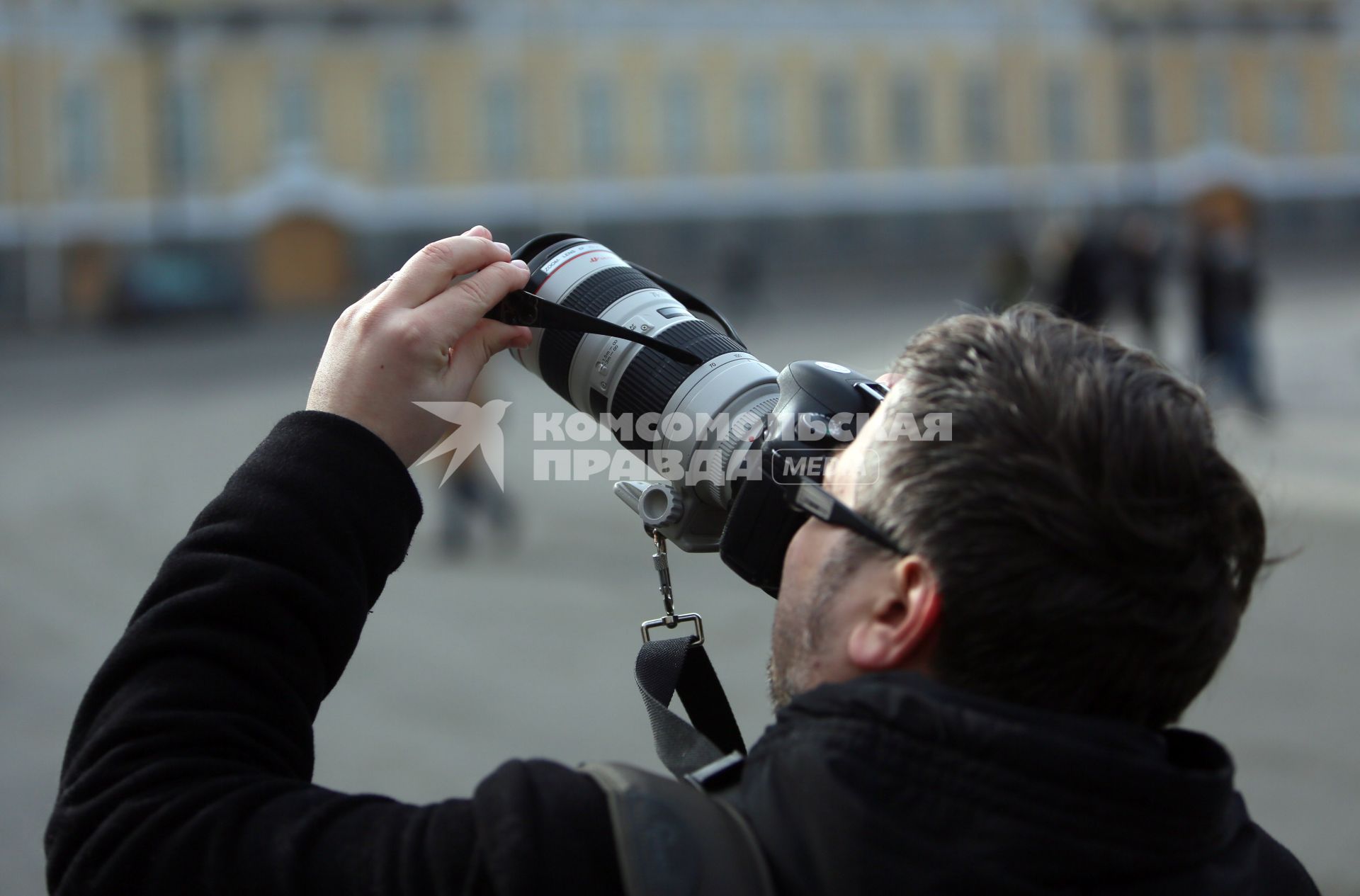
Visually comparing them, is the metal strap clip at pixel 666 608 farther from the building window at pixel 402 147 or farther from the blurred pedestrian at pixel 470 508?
the building window at pixel 402 147

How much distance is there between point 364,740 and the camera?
4.83 meters

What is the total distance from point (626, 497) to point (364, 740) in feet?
11.2

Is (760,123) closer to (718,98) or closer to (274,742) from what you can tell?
(718,98)

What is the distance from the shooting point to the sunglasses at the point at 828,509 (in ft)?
3.71

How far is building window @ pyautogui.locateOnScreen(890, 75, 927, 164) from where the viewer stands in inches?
1364

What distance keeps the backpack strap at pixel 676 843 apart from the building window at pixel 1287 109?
131 ft

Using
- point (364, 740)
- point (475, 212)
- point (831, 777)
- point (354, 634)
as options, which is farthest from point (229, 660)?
point (475, 212)

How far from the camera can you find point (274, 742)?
3.86 feet

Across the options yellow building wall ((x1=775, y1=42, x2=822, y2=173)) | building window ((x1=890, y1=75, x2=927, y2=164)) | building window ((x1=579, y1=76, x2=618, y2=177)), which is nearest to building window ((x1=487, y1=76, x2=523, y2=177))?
building window ((x1=579, y1=76, x2=618, y2=177))

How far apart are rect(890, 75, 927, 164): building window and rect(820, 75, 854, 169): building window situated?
1173 mm

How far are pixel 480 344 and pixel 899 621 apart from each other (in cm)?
56

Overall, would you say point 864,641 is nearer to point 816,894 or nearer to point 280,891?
point 816,894

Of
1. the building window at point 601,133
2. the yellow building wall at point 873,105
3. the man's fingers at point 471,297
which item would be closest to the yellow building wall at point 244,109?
the building window at point 601,133

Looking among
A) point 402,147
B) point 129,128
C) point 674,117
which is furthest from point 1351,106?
point 129,128
